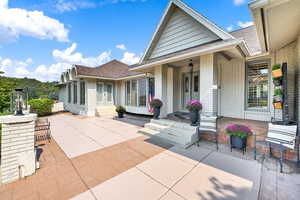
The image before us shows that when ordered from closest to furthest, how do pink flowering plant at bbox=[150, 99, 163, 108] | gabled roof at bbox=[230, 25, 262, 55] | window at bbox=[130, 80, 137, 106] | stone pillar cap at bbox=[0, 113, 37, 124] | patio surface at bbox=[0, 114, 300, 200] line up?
1. patio surface at bbox=[0, 114, 300, 200]
2. stone pillar cap at bbox=[0, 113, 37, 124]
3. gabled roof at bbox=[230, 25, 262, 55]
4. pink flowering plant at bbox=[150, 99, 163, 108]
5. window at bbox=[130, 80, 137, 106]

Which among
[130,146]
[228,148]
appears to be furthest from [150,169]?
[228,148]

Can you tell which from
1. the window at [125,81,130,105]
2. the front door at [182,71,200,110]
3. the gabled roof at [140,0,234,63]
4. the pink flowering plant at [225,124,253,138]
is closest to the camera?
the pink flowering plant at [225,124,253,138]

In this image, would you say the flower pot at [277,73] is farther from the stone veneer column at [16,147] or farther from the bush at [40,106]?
the bush at [40,106]

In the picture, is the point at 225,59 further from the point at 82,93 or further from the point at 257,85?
the point at 82,93

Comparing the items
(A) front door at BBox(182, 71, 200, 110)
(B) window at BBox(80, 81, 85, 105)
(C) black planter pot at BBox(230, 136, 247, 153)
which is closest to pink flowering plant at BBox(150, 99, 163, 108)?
(A) front door at BBox(182, 71, 200, 110)

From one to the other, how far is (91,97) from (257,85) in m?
11.2

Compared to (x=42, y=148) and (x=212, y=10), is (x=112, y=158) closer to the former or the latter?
(x=42, y=148)

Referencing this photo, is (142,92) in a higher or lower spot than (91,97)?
higher

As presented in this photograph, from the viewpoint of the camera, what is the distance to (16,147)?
251cm

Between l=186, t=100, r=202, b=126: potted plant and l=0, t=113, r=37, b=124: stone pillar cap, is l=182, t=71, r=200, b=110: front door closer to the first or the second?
l=186, t=100, r=202, b=126: potted plant

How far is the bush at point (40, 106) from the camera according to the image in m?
10.9

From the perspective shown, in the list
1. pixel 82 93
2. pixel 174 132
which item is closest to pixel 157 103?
pixel 174 132

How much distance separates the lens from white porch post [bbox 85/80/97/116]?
1030cm

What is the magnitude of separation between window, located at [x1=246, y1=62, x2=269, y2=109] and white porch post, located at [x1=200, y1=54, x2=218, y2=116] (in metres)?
2.27
